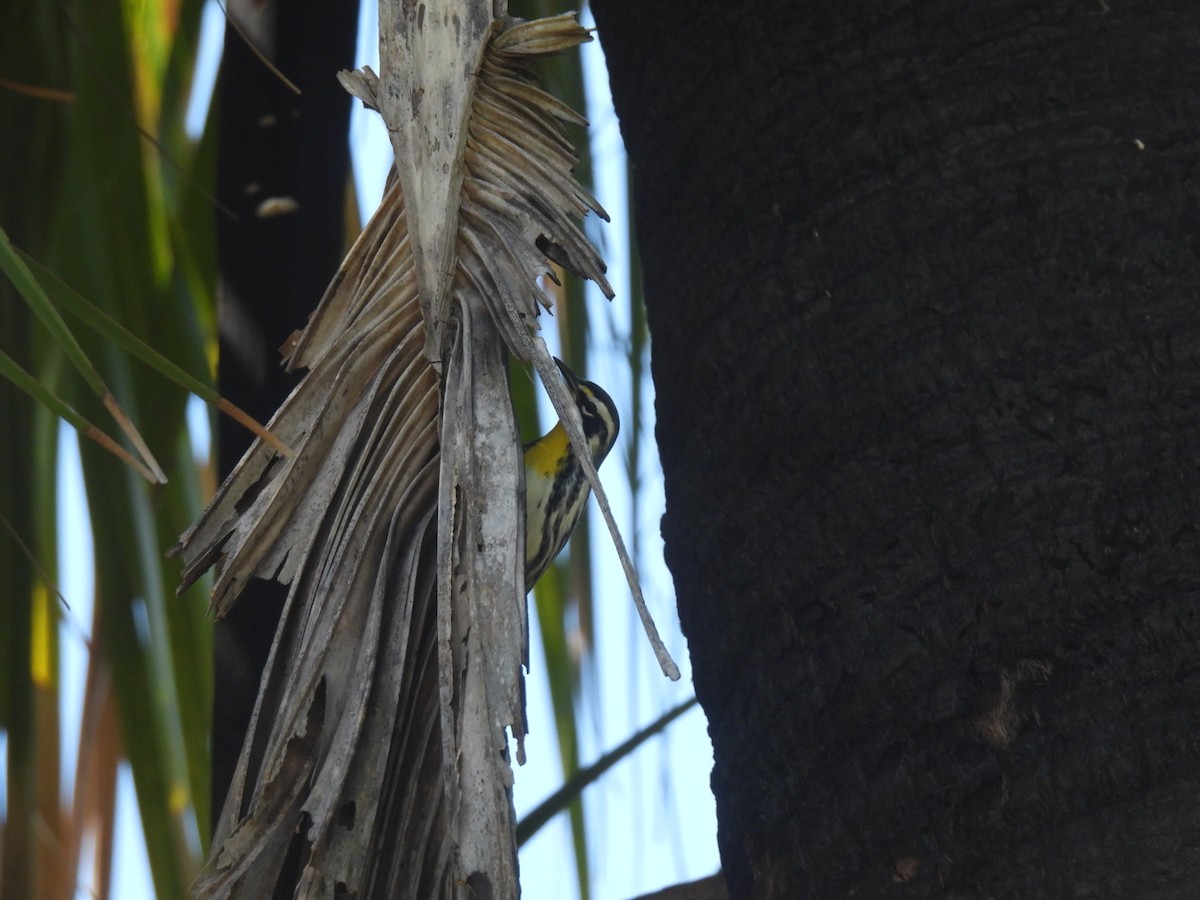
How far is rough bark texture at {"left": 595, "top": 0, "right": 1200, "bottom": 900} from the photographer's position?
67 cm

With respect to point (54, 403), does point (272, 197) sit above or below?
above

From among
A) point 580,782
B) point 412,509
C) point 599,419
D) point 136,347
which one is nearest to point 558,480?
point 599,419

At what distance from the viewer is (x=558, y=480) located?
1440 millimetres

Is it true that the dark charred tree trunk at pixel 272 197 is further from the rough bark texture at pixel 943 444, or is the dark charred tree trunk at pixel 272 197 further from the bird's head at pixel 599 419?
the rough bark texture at pixel 943 444

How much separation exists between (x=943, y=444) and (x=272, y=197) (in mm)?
755

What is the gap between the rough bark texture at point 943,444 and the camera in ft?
2.21

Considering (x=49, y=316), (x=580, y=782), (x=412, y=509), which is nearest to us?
(x=49, y=316)

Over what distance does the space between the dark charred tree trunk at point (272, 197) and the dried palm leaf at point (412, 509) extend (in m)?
0.39

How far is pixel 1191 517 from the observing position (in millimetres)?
692

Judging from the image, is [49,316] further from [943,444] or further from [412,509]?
[943,444]

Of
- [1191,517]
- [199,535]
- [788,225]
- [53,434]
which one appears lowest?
[1191,517]

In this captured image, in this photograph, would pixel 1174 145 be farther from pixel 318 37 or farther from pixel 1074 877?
pixel 318 37

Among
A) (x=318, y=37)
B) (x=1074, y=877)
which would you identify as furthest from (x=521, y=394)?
(x=1074, y=877)

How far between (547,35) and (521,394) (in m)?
0.87
